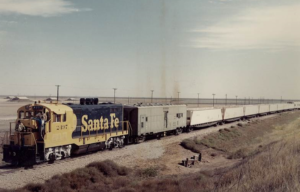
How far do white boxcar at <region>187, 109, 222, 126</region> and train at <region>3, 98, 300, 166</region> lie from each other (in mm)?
2863

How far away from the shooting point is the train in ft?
53.3

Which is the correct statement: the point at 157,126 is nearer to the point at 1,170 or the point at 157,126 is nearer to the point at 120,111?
the point at 120,111

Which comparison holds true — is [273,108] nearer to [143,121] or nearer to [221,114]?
[221,114]

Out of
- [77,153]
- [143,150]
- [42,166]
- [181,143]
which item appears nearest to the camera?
[42,166]

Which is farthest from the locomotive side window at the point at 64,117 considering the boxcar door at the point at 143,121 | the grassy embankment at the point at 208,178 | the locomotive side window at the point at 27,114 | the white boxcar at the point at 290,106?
the white boxcar at the point at 290,106

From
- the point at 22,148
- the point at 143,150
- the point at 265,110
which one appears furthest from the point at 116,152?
the point at 265,110

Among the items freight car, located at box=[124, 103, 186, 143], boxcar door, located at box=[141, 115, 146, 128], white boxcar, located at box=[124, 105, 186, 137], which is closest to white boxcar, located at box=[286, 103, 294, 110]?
freight car, located at box=[124, 103, 186, 143]

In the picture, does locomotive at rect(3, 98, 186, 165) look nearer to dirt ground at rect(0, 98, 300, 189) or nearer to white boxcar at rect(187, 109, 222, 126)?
dirt ground at rect(0, 98, 300, 189)

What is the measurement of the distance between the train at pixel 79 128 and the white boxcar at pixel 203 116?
2.86 m

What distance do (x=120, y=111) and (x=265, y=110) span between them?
50088mm

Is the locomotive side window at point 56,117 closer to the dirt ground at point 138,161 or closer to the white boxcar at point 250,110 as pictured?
the dirt ground at point 138,161

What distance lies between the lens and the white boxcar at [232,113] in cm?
4588

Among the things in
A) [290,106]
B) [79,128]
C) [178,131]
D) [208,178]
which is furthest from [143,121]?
[290,106]

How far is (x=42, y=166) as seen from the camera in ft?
55.7
